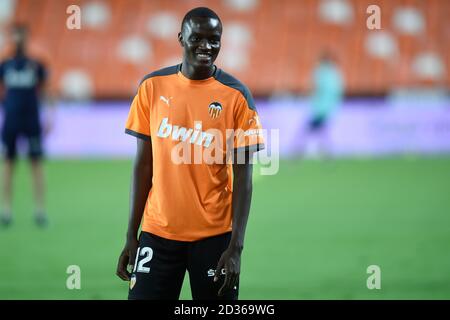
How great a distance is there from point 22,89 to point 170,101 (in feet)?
19.3

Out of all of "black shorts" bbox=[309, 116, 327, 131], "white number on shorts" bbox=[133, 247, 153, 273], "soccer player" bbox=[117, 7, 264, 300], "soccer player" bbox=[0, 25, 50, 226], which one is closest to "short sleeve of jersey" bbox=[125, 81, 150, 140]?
"soccer player" bbox=[117, 7, 264, 300]

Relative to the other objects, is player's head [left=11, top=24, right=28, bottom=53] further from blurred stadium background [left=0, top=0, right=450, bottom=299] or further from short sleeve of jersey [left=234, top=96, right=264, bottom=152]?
short sleeve of jersey [left=234, top=96, right=264, bottom=152]

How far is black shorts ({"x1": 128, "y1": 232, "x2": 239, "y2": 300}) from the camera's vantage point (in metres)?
3.68

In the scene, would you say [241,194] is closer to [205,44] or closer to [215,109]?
[215,109]

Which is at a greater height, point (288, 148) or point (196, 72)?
point (196, 72)

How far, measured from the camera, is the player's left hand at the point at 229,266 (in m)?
3.59

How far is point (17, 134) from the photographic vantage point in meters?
9.10

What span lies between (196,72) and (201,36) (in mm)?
190

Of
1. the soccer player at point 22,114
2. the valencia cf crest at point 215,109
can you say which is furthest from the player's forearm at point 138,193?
the soccer player at point 22,114

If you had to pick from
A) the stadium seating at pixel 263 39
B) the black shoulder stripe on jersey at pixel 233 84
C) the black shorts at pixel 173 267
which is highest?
the stadium seating at pixel 263 39

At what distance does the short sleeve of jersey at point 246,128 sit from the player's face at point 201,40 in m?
0.27

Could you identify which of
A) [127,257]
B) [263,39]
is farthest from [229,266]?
[263,39]

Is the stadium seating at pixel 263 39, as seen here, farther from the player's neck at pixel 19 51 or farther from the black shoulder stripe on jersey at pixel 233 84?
the black shoulder stripe on jersey at pixel 233 84
